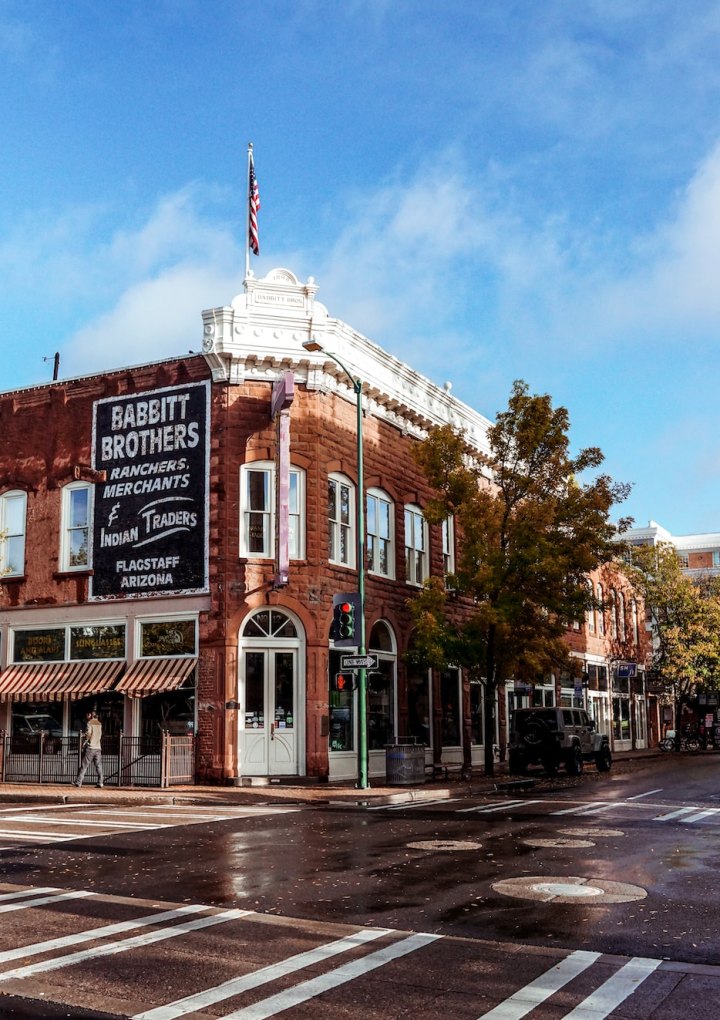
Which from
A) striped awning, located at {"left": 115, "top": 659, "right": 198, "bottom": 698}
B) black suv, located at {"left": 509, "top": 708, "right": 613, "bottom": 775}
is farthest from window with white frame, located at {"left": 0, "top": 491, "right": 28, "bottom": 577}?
black suv, located at {"left": 509, "top": 708, "right": 613, "bottom": 775}

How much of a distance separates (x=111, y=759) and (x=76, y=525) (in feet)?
22.0

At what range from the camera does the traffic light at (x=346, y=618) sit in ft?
75.8

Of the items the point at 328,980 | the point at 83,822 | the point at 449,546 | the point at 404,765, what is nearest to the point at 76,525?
the point at 404,765

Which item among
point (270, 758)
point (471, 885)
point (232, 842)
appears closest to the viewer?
point (471, 885)

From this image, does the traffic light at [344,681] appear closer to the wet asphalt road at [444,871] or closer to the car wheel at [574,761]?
the wet asphalt road at [444,871]

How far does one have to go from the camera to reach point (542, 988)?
254 inches

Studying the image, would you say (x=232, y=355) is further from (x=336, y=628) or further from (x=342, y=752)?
(x=342, y=752)

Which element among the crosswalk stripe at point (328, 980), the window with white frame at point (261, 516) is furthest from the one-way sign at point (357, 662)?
the crosswalk stripe at point (328, 980)

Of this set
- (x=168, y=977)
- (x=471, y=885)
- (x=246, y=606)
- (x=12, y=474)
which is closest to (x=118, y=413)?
(x=12, y=474)

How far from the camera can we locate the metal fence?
83.7ft

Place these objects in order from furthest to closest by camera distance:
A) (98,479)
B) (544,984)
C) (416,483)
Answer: (416,483) < (98,479) < (544,984)

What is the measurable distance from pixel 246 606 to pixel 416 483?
354 inches

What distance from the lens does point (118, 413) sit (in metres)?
29.1

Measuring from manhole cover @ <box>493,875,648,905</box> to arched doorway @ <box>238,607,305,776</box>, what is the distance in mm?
16185
